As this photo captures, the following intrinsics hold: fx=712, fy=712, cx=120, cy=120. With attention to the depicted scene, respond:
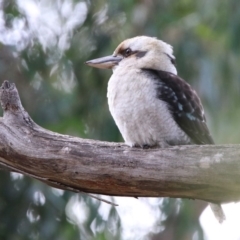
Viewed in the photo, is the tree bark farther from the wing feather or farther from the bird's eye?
the bird's eye

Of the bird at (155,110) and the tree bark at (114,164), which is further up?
the bird at (155,110)

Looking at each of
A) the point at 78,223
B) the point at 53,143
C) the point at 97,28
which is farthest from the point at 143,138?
the point at 97,28

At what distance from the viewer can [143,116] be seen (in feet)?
9.20

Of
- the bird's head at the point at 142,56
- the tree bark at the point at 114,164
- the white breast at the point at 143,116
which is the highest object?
the bird's head at the point at 142,56

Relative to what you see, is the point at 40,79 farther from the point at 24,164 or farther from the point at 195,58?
the point at 24,164

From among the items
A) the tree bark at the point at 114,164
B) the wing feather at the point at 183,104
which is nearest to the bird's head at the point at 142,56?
the wing feather at the point at 183,104

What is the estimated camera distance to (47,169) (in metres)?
2.62

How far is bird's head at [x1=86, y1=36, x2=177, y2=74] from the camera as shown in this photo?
3.15 metres

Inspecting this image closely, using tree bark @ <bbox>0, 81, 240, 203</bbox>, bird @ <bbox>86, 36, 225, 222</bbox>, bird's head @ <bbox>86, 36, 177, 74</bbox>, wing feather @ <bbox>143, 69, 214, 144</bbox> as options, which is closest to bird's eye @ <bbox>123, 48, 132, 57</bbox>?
bird's head @ <bbox>86, 36, 177, 74</bbox>

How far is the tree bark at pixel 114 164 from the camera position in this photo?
7.98 feet

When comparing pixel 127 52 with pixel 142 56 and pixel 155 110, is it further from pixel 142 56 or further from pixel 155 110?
pixel 155 110

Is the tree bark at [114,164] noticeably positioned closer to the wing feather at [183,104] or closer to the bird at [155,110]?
the bird at [155,110]

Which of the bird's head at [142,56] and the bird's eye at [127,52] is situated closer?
the bird's head at [142,56]

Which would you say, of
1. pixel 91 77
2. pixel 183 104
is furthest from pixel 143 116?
pixel 91 77
